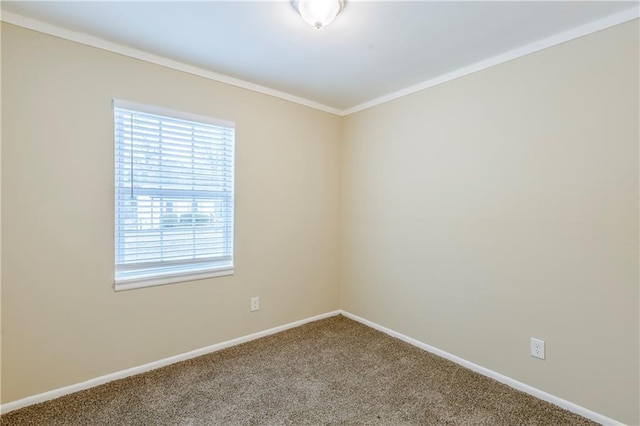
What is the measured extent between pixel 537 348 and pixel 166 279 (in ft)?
8.62

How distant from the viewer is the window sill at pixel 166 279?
2.21 meters

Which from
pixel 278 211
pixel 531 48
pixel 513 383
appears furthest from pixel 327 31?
pixel 513 383

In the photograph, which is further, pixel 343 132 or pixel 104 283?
pixel 343 132

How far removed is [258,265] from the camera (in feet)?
9.57

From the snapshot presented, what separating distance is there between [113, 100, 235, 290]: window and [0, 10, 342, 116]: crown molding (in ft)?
1.14

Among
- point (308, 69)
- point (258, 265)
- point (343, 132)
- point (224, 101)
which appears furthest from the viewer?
point (343, 132)

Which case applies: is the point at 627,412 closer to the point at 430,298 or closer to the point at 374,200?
the point at 430,298

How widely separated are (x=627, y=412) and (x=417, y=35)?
96.9 inches

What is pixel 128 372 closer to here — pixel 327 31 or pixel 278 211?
pixel 278 211

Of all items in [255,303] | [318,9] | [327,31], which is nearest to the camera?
[318,9]

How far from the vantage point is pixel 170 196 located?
2.42 metres

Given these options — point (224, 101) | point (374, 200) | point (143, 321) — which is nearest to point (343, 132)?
point (374, 200)

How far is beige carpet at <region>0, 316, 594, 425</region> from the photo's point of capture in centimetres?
183

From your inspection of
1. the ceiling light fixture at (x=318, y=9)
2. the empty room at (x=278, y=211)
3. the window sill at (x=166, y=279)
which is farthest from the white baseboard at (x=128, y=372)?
the ceiling light fixture at (x=318, y=9)
